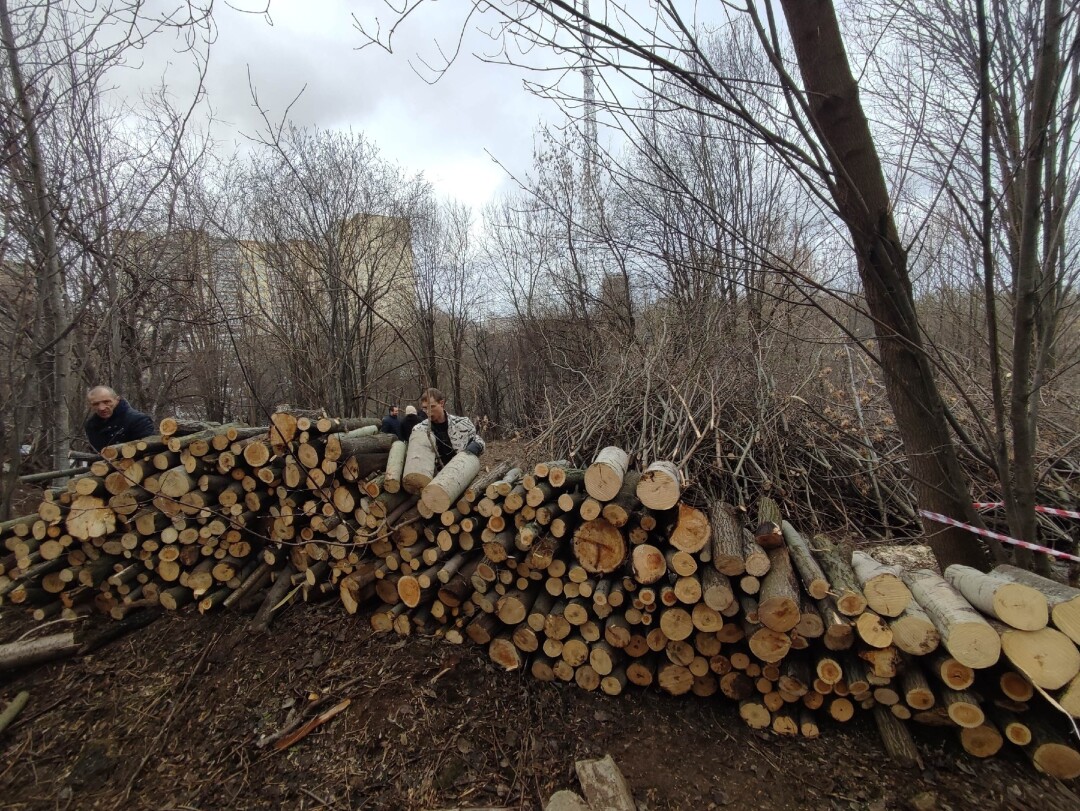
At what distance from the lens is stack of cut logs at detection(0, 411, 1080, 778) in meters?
2.33

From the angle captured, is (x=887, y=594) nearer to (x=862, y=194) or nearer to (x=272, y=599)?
(x=862, y=194)

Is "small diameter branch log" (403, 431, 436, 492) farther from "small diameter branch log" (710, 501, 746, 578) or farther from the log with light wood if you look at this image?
"small diameter branch log" (710, 501, 746, 578)

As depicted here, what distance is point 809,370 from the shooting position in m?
5.91

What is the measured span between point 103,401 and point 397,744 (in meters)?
4.36

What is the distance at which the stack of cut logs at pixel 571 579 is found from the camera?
7.64 feet

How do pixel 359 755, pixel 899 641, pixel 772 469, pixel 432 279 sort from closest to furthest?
pixel 899 641 → pixel 359 755 → pixel 772 469 → pixel 432 279

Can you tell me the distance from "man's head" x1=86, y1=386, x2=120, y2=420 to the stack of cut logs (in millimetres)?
1240

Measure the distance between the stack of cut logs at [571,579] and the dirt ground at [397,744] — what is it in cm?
13

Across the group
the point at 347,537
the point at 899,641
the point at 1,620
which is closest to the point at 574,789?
the point at 899,641

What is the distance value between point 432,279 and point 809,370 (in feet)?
34.5

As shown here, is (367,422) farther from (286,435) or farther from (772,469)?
(772,469)

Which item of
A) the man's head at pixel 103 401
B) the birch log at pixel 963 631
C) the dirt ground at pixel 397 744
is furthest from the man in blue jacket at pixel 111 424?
the birch log at pixel 963 631

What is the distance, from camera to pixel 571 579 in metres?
2.97

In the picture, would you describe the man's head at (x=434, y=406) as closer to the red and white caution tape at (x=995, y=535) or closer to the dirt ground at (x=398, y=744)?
the dirt ground at (x=398, y=744)
